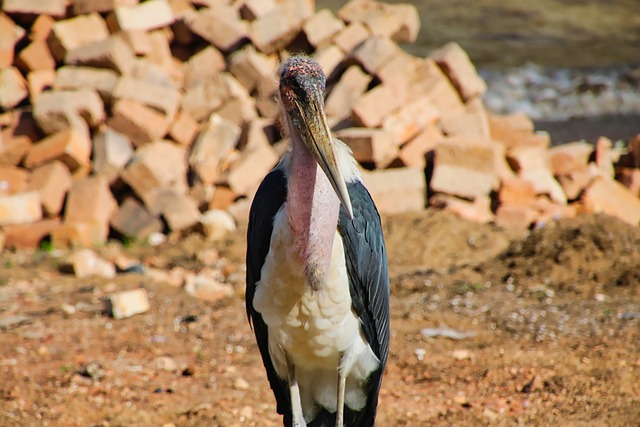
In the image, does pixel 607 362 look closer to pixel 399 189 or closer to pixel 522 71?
pixel 399 189

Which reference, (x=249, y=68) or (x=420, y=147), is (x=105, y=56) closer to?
(x=249, y=68)

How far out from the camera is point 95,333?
480cm

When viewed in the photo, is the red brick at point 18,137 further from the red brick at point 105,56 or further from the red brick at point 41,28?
the red brick at point 41,28

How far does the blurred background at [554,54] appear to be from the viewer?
10.5 meters

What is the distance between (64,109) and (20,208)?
903mm

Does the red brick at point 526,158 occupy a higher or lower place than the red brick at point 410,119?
lower

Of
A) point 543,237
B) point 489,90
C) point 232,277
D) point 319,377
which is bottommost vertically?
point 489,90

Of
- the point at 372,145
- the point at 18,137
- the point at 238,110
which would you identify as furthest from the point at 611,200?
the point at 18,137

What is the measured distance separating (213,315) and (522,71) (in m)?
8.13

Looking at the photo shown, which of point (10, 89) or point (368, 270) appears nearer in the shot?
point (368, 270)

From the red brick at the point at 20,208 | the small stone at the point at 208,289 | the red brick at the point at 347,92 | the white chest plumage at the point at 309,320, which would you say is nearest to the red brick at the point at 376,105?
the red brick at the point at 347,92

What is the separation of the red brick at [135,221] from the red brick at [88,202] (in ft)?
0.36

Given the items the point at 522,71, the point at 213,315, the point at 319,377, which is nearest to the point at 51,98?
the point at 213,315

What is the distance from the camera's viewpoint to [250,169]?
659 centimetres
